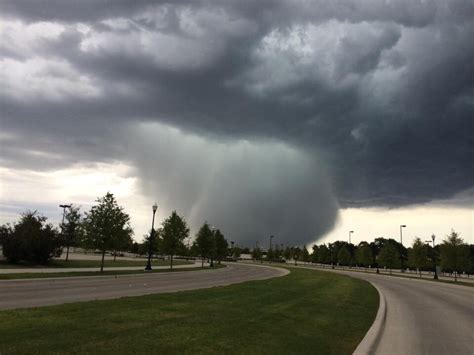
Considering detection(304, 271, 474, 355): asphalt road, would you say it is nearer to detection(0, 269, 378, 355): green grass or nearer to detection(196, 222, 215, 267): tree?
detection(0, 269, 378, 355): green grass

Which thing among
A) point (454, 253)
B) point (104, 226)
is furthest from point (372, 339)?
point (454, 253)

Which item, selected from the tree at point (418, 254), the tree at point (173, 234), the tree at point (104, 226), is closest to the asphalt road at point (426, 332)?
the tree at point (104, 226)

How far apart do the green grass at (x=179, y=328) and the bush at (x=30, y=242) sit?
1109 inches

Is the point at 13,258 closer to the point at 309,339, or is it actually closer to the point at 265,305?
the point at 265,305

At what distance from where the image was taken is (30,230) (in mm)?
38531

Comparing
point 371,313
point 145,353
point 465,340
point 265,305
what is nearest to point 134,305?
point 265,305

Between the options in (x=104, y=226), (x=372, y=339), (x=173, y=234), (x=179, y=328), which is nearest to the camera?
(x=179, y=328)

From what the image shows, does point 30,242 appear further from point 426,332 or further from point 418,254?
point 418,254

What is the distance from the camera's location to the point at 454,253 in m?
52.1

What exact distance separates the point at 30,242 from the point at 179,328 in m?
33.9

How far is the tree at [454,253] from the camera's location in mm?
52031

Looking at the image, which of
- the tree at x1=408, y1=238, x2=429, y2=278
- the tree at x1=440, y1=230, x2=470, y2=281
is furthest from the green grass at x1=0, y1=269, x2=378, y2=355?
the tree at x1=408, y1=238, x2=429, y2=278

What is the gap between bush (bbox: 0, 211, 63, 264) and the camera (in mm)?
37906

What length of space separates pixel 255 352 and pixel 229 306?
22.5 feet
